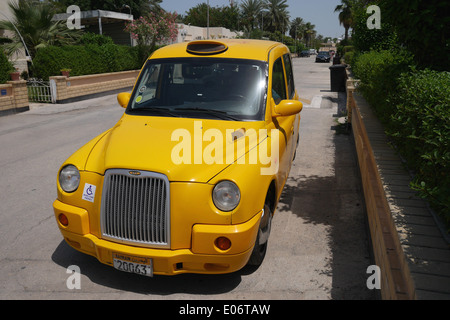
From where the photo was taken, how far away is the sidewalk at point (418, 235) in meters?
2.53

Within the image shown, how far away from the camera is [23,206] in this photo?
586 centimetres

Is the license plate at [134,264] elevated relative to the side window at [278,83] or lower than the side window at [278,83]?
lower

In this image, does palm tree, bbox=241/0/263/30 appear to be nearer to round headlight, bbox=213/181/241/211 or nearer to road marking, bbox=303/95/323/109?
road marking, bbox=303/95/323/109

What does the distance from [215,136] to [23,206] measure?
11.4ft

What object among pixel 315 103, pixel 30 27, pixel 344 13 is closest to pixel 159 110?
pixel 315 103

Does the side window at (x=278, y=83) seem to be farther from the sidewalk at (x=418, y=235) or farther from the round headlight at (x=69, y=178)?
the round headlight at (x=69, y=178)

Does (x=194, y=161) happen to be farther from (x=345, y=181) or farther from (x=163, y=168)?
(x=345, y=181)

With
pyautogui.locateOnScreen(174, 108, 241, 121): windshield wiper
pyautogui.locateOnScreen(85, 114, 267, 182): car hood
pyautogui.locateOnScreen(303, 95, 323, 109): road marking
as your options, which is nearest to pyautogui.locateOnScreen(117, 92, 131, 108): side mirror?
Result: pyautogui.locateOnScreen(85, 114, 267, 182): car hood

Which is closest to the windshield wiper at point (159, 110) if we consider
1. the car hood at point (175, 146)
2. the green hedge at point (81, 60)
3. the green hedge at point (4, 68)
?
the car hood at point (175, 146)

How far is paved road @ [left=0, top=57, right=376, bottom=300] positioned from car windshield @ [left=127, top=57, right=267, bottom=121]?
1657 millimetres

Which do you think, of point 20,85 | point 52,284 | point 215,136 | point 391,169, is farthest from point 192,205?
point 20,85

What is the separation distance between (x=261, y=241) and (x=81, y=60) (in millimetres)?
18436

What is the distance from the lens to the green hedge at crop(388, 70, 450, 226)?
2.93 meters


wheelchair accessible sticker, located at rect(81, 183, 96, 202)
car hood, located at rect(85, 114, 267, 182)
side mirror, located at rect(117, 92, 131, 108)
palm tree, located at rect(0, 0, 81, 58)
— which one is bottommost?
wheelchair accessible sticker, located at rect(81, 183, 96, 202)
